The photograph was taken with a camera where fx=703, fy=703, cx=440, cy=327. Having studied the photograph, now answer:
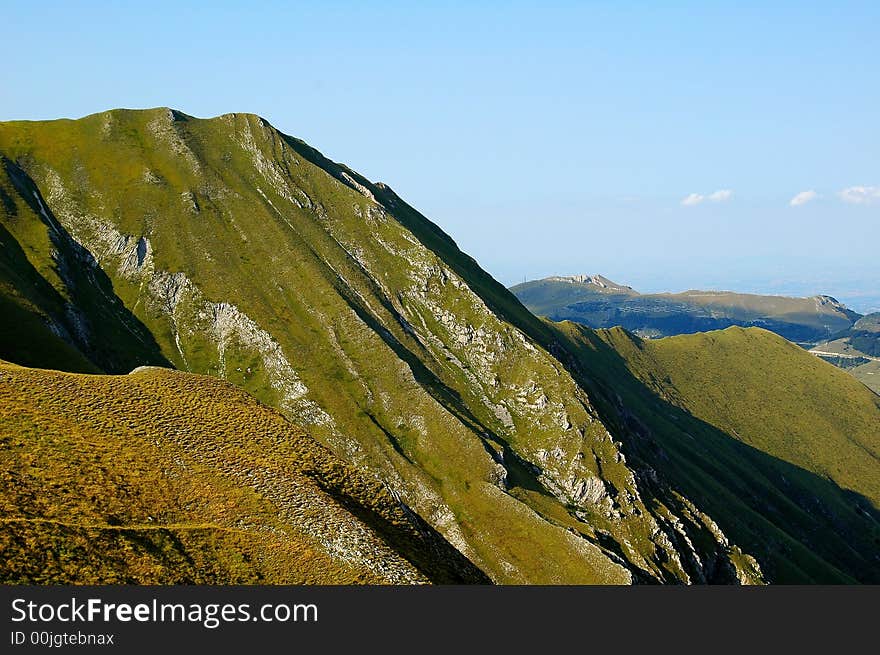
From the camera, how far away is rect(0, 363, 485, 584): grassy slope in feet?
161

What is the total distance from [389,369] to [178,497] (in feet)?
364

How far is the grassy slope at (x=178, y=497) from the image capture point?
49.2 metres

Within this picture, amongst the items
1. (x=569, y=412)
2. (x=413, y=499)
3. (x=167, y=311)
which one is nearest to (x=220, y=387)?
A: (x=413, y=499)

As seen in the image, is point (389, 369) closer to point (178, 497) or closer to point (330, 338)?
point (330, 338)

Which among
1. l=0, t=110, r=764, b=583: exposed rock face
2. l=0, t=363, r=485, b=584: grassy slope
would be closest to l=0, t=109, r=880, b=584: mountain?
→ l=0, t=110, r=764, b=583: exposed rock face

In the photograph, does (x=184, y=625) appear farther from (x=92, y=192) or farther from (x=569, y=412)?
(x=92, y=192)

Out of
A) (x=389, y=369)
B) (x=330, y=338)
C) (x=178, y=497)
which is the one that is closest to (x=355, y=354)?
(x=330, y=338)

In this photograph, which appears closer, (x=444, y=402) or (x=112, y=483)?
(x=112, y=483)

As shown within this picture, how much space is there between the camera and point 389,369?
166500 mm

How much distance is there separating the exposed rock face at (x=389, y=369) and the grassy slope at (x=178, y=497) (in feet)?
253

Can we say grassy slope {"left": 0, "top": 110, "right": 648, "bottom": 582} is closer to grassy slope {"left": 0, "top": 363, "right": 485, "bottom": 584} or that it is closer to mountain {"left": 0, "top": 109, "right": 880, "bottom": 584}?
mountain {"left": 0, "top": 109, "right": 880, "bottom": 584}

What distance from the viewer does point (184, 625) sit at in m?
39.2

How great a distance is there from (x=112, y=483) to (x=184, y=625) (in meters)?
20.0

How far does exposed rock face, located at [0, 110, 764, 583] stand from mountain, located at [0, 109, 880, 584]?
0.44 metres
